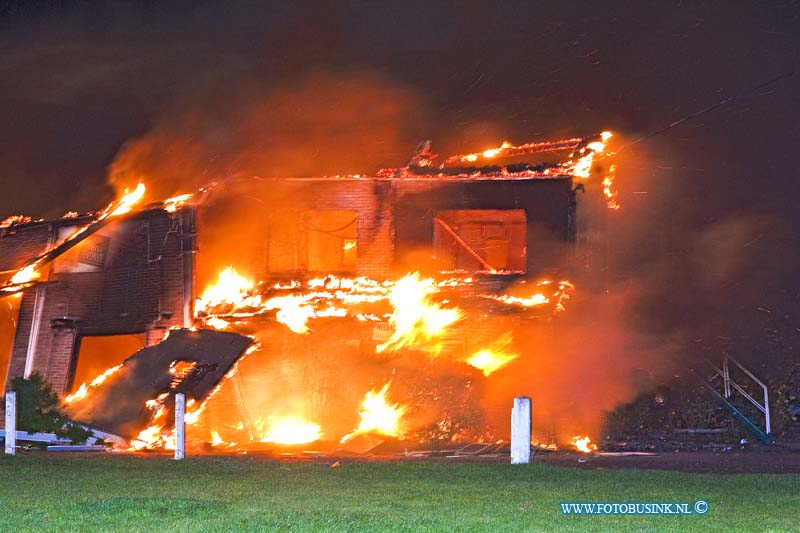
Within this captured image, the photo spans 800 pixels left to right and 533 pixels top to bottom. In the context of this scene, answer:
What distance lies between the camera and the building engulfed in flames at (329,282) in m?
21.0

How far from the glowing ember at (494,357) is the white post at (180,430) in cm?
680

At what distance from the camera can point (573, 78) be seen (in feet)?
74.0

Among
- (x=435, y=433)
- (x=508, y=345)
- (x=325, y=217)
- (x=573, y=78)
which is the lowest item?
(x=435, y=433)

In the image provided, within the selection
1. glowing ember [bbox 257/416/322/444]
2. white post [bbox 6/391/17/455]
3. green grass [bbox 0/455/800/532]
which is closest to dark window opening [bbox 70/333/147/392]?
glowing ember [bbox 257/416/322/444]

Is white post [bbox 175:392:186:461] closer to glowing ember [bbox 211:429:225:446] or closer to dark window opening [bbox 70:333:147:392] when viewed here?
glowing ember [bbox 211:429:225:446]

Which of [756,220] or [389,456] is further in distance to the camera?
[756,220]

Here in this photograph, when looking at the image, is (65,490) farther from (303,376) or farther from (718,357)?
(718,357)

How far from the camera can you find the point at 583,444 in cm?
1911

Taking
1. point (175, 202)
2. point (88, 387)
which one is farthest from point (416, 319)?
point (88, 387)

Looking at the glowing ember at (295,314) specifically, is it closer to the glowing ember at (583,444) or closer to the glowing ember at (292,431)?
the glowing ember at (292,431)

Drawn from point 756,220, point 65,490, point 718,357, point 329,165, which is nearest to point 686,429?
point 718,357

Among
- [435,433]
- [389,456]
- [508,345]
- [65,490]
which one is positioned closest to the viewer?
[65,490]

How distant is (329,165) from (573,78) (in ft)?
17.1

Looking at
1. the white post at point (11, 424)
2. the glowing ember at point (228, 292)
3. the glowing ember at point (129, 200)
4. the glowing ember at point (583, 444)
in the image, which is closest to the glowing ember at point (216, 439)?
the glowing ember at point (228, 292)
